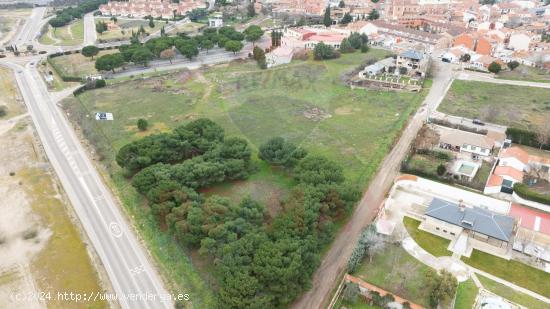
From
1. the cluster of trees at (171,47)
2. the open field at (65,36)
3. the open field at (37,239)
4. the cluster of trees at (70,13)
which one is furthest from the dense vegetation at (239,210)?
the cluster of trees at (70,13)

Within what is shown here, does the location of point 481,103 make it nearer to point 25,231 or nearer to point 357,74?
point 357,74

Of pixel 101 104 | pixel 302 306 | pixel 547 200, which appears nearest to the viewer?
pixel 302 306

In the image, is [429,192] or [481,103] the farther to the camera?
[481,103]

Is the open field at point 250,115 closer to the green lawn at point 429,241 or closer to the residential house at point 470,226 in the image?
the green lawn at point 429,241

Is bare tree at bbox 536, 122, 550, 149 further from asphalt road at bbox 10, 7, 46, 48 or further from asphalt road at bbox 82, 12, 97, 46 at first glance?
asphalt road at bbox 10, 7, 46, 48

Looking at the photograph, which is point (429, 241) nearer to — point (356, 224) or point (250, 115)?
point (356, 224)

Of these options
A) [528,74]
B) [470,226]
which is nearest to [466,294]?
[470,226]

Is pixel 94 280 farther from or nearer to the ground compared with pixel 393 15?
nearer to the ground

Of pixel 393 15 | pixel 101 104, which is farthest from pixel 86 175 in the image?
pixel 393 15
